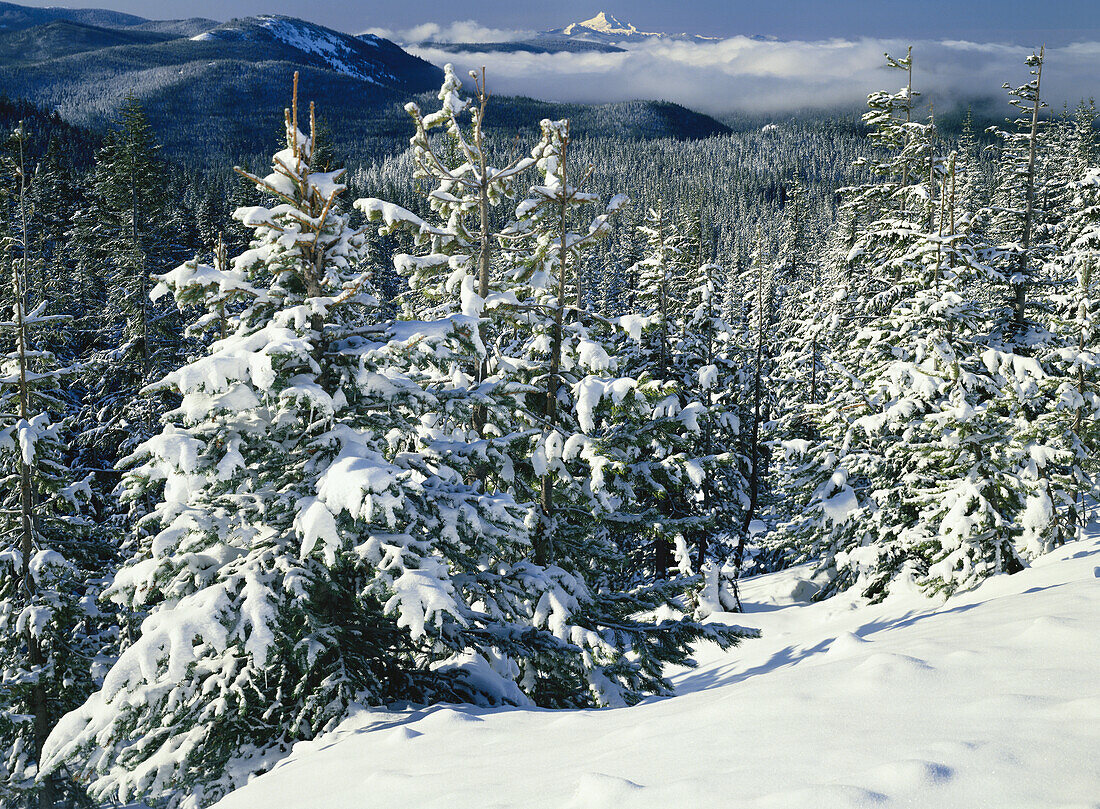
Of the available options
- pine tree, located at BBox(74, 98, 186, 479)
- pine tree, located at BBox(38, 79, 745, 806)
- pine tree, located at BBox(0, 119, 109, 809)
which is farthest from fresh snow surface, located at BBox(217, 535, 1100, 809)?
pine tree, located at BBox(0, 119, 109, 809)

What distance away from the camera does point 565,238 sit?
9766mm

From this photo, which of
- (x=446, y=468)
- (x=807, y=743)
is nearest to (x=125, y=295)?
(x=446, y=468)

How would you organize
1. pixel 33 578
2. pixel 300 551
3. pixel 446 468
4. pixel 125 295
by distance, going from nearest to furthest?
pixel 300 551 < pixel 446 468 < pixel 33 578 < pixel 125 295

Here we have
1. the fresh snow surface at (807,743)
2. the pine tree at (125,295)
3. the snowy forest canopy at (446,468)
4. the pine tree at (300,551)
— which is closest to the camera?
the fresh snow surface at (807,743)

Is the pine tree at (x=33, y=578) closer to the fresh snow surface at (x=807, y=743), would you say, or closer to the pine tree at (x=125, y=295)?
the pine tree at (x=125, y=295)

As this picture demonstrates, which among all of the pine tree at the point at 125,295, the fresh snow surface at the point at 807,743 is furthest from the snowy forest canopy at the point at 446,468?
the pine tree at the point at 125,295

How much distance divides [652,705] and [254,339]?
4.96 metres

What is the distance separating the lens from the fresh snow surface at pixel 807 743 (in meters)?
2.91

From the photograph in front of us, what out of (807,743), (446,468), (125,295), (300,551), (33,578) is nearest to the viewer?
(807,743)

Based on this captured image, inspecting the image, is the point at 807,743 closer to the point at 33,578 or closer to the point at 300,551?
the point at 300,551

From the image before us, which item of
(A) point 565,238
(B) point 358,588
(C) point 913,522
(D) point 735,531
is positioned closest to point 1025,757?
(B) point 358,588

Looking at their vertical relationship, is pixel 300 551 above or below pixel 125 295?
below

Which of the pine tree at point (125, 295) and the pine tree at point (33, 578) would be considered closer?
the pine tree at point (33, 578)

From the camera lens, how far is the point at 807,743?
3.51m
